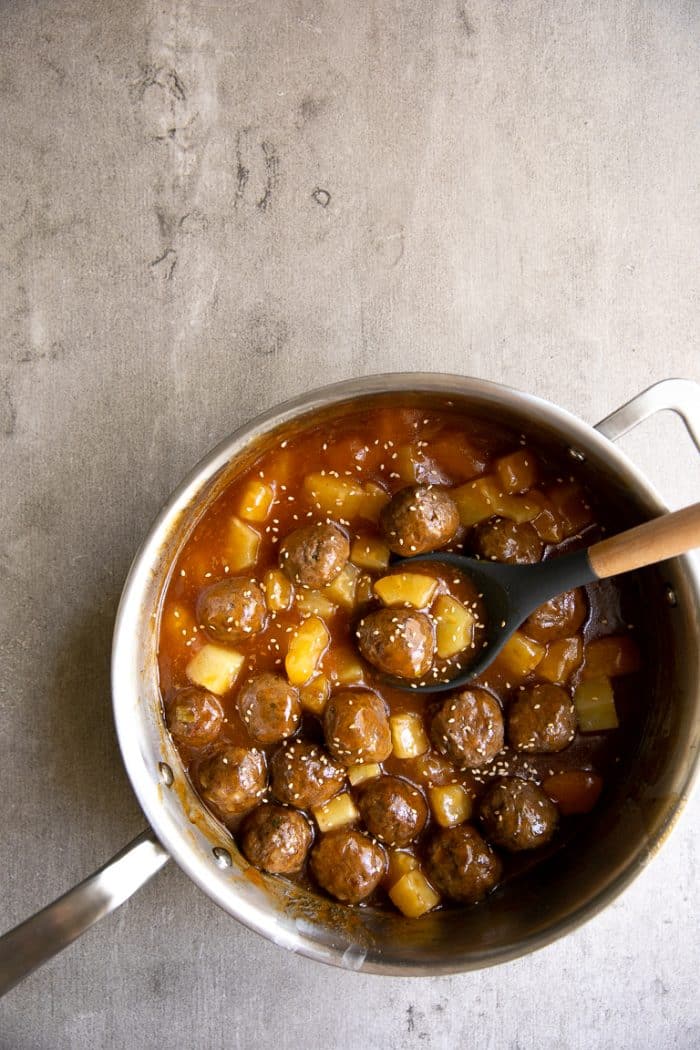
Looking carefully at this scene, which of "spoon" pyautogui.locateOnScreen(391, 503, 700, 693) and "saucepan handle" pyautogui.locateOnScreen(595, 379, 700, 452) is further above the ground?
"saucepan handle" pyautogui.locateOnScreen(595, 379, 700, 452)

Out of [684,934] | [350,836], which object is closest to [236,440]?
[350,836]

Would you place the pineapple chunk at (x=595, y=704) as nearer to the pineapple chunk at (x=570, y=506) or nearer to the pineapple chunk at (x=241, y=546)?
the pineapple chunk at (x=570, y=506)

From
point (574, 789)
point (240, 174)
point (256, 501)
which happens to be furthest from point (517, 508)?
point (240, 174)

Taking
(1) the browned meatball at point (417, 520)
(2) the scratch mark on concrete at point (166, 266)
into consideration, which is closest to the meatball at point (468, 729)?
(1) the browned meatball at point (417, 520)

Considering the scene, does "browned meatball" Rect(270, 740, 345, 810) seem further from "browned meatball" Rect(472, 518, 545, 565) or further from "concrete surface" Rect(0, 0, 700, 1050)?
"browned meatball" Rect(472, 518, 545, 565)

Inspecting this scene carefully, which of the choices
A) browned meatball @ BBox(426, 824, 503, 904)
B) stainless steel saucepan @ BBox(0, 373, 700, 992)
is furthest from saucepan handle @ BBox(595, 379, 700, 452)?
browned meatball @ BBox(426, 824, 503, 904)
